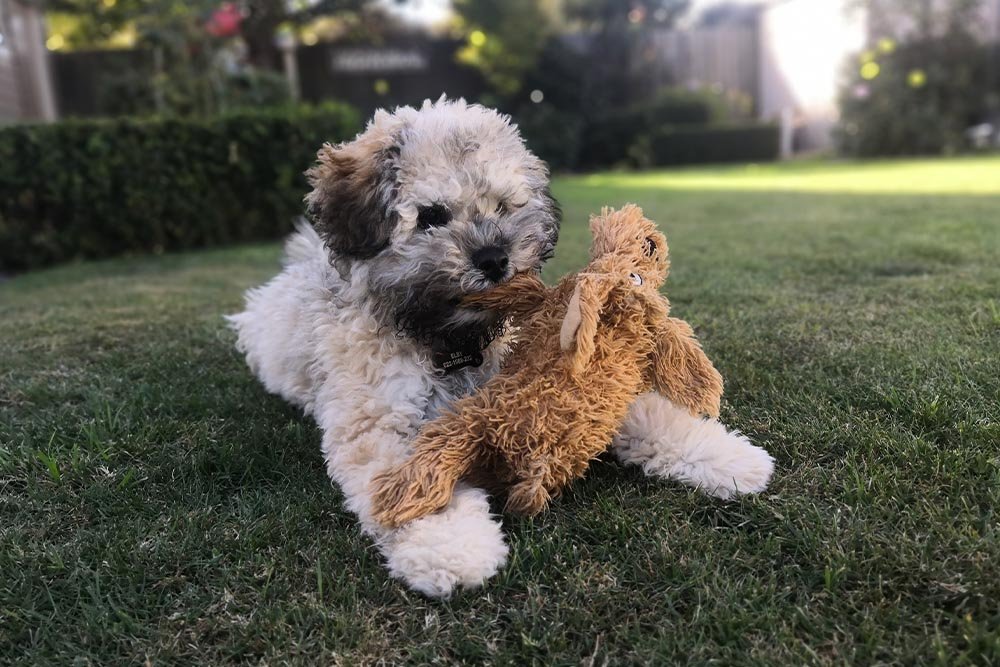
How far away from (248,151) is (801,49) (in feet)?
63.0

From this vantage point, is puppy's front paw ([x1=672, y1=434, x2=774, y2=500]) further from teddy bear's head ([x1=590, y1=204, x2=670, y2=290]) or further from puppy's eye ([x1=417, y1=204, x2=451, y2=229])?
puppy's eye ([x1=417, y1=204, x2=451, y2=229])

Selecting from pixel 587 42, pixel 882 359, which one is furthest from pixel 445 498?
pixel 587 42

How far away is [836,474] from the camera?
2273mm

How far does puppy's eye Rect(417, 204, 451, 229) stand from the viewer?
95.8 inches

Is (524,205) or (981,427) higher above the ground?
(524,205)

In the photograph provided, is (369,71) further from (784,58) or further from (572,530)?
(572,530)

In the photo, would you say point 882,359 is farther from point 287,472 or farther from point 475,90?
point 475,90

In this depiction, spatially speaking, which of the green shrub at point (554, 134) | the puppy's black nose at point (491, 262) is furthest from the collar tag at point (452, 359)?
the green shrub at point (554, 134)

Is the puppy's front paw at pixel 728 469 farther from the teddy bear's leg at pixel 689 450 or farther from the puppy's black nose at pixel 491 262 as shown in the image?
the puppy's black nose at pixel 491 262

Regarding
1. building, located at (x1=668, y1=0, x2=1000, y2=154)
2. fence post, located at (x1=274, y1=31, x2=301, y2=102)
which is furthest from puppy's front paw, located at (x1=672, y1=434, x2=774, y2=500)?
building, located at (x1=668, y1=0, x2=1000, y2=154)

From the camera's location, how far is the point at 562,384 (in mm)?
2186

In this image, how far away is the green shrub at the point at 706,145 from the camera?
19.4m

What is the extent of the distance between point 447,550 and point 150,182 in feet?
25.4

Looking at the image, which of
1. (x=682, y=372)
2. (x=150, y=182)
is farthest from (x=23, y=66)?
(x=682, y=372)
